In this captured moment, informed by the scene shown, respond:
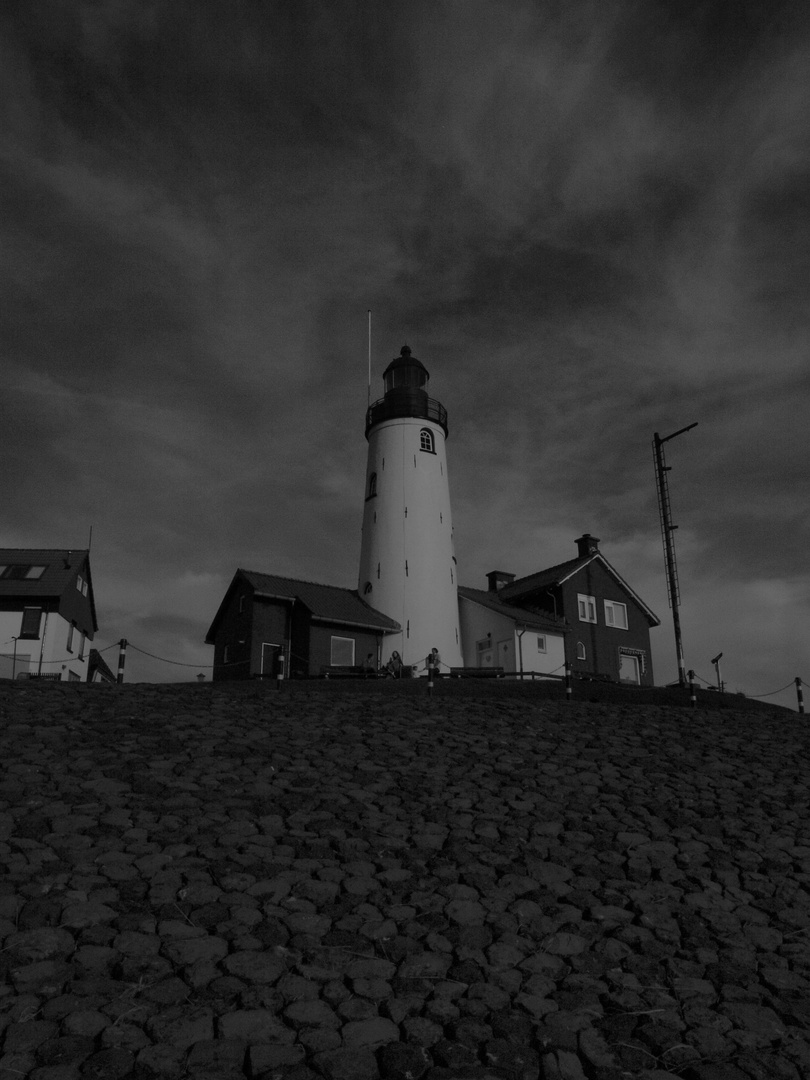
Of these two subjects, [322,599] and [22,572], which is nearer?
[322,599]

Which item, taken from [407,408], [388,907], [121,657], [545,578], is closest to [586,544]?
[545,578]

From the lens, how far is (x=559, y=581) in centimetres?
3953

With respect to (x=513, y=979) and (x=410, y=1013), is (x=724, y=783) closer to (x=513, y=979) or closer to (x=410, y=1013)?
(x=513, y=979)

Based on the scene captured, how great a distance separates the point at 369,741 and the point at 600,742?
198 inches

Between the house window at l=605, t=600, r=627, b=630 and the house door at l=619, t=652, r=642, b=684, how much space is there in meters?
1.43

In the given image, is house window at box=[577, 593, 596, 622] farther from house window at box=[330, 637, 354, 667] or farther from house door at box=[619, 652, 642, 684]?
house window at box=[330, 637, 354, 667]

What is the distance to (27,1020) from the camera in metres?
7.25

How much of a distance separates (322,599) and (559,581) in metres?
11.3

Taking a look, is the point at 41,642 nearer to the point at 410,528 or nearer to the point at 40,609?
the point at 40,609


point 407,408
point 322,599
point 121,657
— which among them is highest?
point 407,408

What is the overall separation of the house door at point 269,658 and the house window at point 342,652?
2.02 m

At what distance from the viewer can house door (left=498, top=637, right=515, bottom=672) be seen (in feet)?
120

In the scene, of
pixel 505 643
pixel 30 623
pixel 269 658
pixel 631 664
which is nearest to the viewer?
pixel 269 658

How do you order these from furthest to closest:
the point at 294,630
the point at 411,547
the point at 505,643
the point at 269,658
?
the point at 505,643 → the point at 411,547 → the point at 294,630 → the point at 269,658
